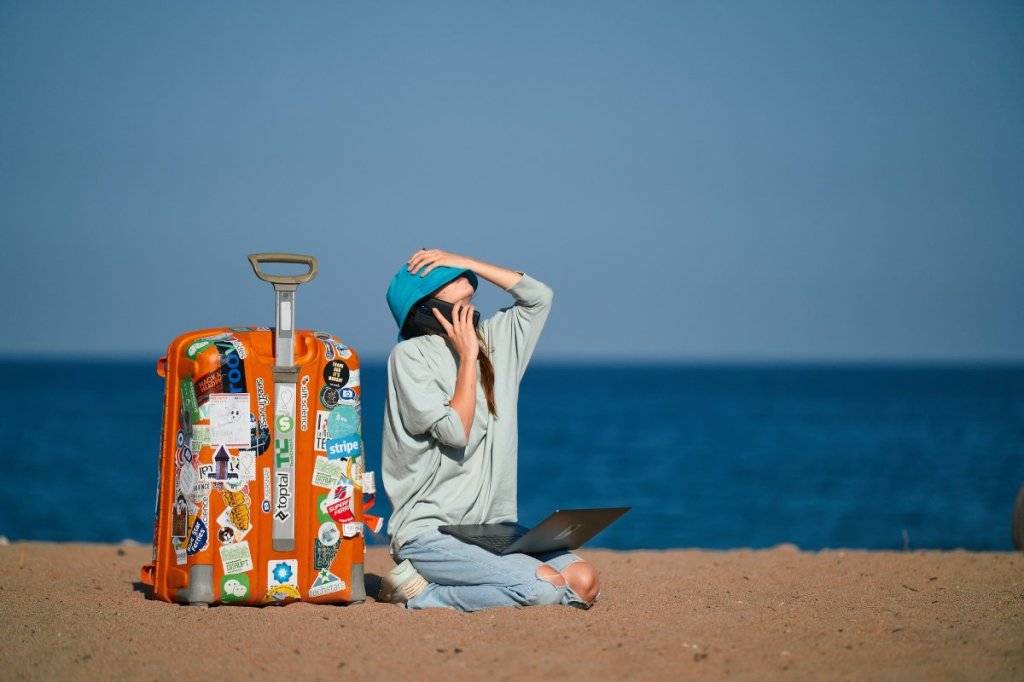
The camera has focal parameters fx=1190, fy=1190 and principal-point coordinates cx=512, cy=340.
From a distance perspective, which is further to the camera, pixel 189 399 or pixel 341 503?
pixel 341 503

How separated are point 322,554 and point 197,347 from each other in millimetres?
1157

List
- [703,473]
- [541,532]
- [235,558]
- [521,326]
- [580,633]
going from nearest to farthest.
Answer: [580,633]
[541,532]
[235,558]
[521,326]
[703,473]

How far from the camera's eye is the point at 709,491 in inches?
1057

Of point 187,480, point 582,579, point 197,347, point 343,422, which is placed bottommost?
point 582,579

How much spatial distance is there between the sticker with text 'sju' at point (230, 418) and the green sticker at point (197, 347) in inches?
8.3

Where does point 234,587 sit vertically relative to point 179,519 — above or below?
below

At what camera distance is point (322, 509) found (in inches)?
225

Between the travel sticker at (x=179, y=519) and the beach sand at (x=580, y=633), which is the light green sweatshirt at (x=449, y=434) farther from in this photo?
the travel sticker at (x=179, y=519)

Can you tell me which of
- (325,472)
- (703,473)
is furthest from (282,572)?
(703,473)

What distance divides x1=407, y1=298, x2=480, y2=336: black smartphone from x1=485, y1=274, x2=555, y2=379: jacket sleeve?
0.68 feet

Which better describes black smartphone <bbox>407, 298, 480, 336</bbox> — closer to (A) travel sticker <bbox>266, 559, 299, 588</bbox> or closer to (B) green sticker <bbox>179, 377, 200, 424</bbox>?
(B) green sticker <bbox>179, 377, 200, 424</bbox>

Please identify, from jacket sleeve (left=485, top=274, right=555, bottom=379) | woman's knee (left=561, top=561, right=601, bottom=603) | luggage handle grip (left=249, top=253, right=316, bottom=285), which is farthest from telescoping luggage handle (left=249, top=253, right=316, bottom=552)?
woman's knee (left=561, top=561, right=601, bottom=603)

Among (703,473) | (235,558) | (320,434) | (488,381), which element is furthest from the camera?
(703,473)

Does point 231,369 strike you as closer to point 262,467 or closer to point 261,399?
point 261,399
